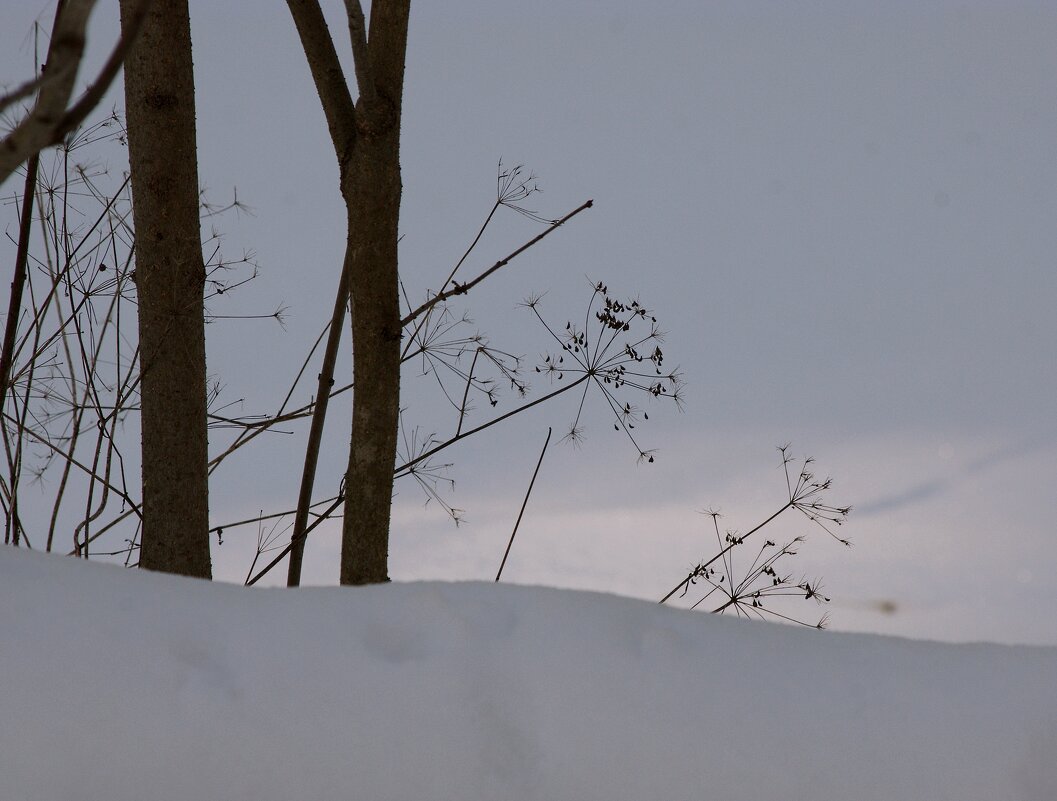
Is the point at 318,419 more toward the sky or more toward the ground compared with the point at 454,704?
more toward the sky

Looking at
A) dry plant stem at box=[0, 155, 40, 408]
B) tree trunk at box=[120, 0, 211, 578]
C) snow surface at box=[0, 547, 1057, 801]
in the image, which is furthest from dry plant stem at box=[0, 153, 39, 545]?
snow surface at box=[0, 547, 1057, 801]

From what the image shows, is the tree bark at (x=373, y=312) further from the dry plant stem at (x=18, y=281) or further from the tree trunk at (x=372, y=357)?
the dry plant stem at (x=18, y=281)

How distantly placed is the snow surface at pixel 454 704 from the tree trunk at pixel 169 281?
85cm

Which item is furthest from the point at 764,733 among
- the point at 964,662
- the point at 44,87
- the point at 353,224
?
the point at 353,224

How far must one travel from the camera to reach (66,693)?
31.3 inches

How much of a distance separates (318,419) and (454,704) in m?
1.12

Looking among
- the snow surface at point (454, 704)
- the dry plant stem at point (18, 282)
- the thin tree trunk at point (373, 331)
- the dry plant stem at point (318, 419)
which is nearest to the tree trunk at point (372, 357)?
the thin tree trunk at point (373, 331)

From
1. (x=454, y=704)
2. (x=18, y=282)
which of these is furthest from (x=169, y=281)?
(x=454, y=704)

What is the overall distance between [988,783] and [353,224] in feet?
3.95

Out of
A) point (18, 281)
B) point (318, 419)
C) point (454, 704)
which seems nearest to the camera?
point (454, 704)

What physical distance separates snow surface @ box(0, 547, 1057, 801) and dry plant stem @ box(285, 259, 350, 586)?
3.10 ft

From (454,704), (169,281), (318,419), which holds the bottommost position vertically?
(454,704)

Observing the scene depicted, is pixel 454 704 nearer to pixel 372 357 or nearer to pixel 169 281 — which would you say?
pixel 372 357

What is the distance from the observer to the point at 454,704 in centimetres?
83
